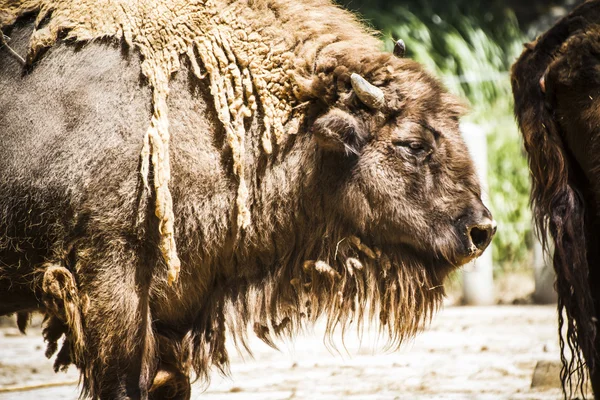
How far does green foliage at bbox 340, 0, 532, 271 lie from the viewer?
30.8 feet

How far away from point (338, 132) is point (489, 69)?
7.77 metres

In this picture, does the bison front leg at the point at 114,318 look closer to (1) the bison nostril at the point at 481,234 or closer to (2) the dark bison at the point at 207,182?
(2) the dark bison at the point at 207,182

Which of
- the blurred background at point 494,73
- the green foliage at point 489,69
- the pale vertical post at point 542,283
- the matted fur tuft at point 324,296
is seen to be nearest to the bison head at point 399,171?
the matted fur tuft at point 324,296

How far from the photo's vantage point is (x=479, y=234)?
3541mm

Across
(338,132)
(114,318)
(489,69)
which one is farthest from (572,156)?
(489,69)

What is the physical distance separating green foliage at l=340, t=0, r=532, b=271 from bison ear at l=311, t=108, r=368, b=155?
510 centimetres

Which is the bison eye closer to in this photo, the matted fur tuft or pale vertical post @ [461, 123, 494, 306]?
the matted fur tuft

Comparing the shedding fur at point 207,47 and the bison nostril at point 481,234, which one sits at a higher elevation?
the shedding fur at point 207,47

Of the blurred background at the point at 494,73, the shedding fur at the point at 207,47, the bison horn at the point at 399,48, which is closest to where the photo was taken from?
the shedding fur at the point at 207,47

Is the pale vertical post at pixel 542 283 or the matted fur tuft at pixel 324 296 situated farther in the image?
the pale vertical post at pixel 542 283

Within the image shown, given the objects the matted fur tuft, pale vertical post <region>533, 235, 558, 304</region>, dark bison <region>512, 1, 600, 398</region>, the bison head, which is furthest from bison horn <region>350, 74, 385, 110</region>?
pale vertical post <region>533, 235, 558, 304</region>

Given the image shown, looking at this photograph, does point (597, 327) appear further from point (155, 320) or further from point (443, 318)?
point (443, 318)

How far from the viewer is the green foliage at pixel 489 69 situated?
939 centimetres

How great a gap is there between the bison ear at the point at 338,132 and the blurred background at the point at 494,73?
4245 mm
